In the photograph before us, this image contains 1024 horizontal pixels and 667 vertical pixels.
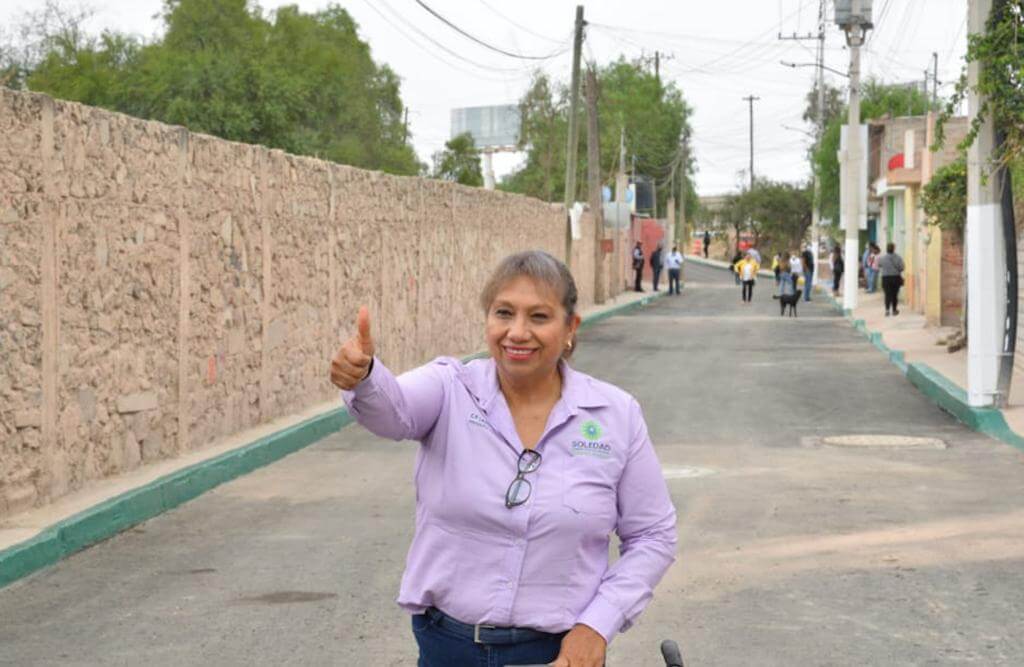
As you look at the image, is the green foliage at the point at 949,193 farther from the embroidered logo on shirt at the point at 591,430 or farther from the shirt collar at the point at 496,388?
the embroidered logo on shirt at the point at 591,430

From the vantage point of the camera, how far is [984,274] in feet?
54.8

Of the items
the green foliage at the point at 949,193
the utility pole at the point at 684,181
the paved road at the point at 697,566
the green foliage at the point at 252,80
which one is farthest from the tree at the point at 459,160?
the paved road at the point at 697,566

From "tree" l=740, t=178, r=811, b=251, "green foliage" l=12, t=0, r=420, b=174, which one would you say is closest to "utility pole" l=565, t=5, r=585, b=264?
"green foliage" l=12, t=0, r=420, b=174

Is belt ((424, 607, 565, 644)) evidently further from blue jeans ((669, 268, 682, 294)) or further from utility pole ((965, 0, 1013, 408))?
blue jeans ((669, 268, 682, 294))

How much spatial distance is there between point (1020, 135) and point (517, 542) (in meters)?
13.9

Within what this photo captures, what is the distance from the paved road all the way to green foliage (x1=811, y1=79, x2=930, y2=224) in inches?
2038

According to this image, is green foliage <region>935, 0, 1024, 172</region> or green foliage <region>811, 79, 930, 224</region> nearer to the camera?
green foliage <region>935, 0, 1024, 172</region>

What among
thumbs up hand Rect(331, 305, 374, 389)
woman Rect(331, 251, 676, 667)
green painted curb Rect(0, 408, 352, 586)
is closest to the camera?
thumbs up hand Rect(331, 305, 374, 389)

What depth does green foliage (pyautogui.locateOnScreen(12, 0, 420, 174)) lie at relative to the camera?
60656 millimetres

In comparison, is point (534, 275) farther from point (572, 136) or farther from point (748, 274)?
point (748, 274)

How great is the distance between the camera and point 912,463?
44.4 ft

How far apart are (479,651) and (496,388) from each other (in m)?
0.57

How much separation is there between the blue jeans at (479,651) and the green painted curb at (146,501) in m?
5.44

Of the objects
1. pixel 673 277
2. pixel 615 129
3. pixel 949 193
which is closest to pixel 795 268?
pixel 673 277
